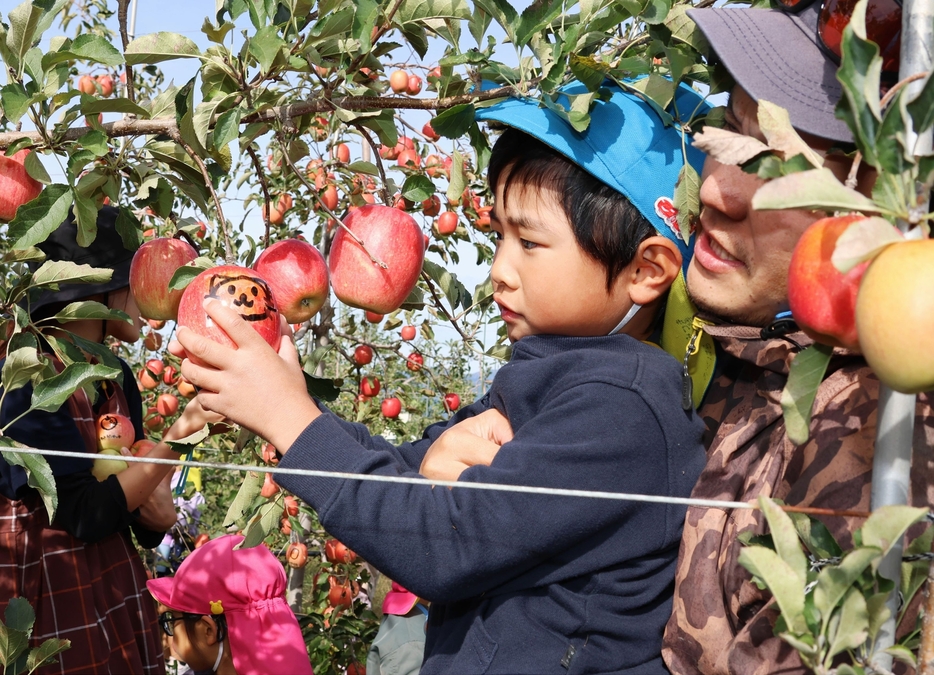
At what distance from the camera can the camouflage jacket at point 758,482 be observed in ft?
2.64

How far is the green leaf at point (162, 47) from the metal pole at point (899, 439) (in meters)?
0.86

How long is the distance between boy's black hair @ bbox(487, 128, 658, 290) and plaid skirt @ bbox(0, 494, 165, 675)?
1.52m

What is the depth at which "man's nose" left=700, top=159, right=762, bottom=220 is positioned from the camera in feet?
3.34

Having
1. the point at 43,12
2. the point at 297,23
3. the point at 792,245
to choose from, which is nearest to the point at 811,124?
the point at 792,245

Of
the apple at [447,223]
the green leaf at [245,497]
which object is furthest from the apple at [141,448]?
the apple at [447,223]

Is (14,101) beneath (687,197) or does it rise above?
above

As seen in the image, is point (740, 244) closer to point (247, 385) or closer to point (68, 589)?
point (247, 385)

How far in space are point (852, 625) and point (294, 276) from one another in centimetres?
94

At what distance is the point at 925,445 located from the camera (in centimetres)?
78

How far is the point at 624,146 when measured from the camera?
1188 mm

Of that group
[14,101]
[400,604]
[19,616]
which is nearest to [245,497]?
[19,616]

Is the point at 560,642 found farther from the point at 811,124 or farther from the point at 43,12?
the point at 43,12

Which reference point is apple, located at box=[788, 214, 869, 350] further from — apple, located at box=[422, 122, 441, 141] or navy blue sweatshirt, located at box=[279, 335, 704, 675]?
apple, located at box=[422, 122, 441, 141]

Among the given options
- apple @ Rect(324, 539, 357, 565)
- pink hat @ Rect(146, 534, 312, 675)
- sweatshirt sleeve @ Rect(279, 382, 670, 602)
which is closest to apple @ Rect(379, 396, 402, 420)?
apple @ Rect(324, 539, 357, 565)
